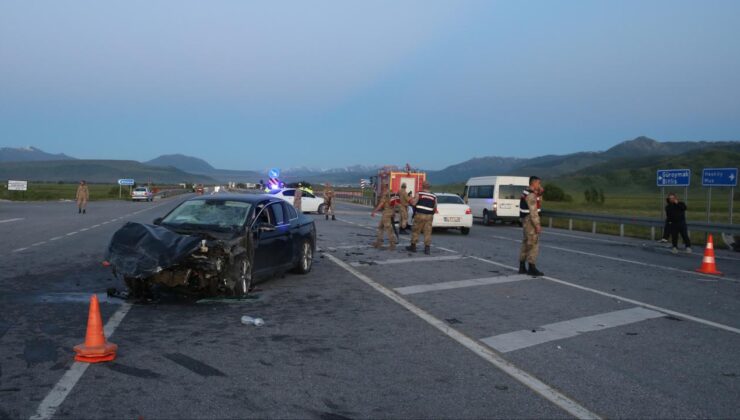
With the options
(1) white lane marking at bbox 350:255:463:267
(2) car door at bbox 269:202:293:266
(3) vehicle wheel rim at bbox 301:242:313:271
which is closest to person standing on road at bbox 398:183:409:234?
(1) white lane marking at bbox 350:255:463:267

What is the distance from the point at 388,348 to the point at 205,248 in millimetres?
3267

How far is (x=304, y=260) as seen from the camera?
41.1 feet

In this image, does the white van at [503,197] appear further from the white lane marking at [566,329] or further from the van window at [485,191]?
the white lane marking at [566,329]

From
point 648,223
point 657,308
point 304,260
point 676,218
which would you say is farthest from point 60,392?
point 648,223

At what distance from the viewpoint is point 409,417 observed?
487 cm

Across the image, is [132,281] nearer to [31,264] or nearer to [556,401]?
[31,264]

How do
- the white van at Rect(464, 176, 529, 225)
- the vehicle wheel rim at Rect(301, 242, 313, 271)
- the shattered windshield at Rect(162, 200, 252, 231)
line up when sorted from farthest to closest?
the white van at Rect(464, 176, 529, 225), the vehicle wheel rim at Rect(301, 242, 313, 271), the shattered windshield at Rect(162, 200, 252, 231)

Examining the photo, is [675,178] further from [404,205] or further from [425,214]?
[425,214]

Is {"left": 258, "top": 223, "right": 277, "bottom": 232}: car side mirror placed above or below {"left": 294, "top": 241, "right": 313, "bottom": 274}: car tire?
above

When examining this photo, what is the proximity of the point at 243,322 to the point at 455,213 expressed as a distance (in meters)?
Answer: 16.0

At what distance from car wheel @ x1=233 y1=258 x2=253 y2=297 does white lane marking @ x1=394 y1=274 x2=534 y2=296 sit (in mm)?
2410

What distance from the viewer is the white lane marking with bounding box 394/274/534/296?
429 inches

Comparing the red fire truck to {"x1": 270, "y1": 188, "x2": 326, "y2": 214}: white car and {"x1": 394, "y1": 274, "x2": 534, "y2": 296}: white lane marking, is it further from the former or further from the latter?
{"x1": 394, "y1": 274, "x2": 534, "y2": 296}: white lane marking

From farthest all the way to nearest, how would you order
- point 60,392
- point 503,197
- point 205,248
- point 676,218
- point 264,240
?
point 503,197 → point 676,218 → point 264,240 → point 205,248 → point 60,392
